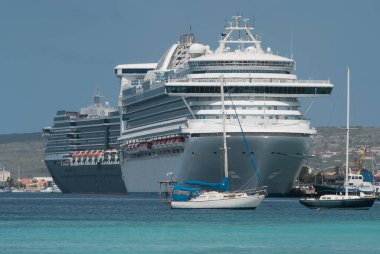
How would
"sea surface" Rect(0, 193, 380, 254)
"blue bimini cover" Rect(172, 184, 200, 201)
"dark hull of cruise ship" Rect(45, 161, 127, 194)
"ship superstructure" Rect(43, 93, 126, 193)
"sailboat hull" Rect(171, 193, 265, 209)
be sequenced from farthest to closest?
"ship superstructure" Rect(43, 93, 126, 193) → "dark hull of cruise ship" Rect(45, 161, 127, 194) → "blue bimini cover" Rect(172, 184, 200, 201) → "sailboat hull" Rect(171, 193, 265, 209) → "sea surface" Rect(0, 193, 380, 254)

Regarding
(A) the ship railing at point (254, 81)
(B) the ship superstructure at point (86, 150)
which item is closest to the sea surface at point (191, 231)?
(A) the ship railing at point (254, 81)

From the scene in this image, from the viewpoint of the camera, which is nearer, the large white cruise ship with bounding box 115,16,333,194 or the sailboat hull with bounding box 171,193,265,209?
the sailboat hull with bounding box 171,193,265,209

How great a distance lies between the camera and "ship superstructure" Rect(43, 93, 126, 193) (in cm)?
16938

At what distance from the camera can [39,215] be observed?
100938 millimetres

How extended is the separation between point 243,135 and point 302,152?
7987mm

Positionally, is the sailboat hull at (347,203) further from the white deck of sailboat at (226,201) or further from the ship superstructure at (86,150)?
the ship superstructure at (86,150)

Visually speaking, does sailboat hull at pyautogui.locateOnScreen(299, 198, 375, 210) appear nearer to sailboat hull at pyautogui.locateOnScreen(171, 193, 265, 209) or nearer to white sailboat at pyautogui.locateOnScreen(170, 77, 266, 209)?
white sailboat at pyautogui.locateOnScreen(170, 77, 266, 209)

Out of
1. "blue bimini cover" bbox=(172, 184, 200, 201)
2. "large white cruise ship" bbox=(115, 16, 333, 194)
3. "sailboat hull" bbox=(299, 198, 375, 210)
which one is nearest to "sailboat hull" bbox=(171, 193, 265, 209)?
"blue bimini cover" bbox=(172, 184, 200, 201)

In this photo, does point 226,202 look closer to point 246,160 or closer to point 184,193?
point 184,193

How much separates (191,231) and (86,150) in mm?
104651

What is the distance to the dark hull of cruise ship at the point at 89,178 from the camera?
6531 inches

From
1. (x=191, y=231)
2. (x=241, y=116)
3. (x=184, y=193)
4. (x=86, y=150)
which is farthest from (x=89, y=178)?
(x=191, y=231)

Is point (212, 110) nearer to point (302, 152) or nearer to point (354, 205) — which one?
point (302, 152)

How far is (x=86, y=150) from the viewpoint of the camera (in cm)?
18200
